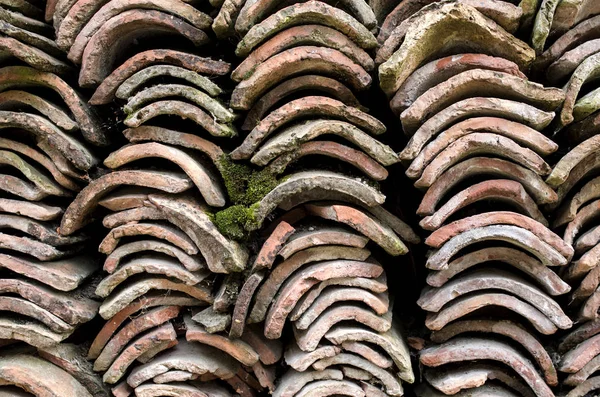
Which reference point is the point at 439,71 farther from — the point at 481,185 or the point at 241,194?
the point at 241,194

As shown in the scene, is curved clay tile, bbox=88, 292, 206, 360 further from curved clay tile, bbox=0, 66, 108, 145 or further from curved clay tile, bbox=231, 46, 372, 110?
curved clay tile, bbox=231, 46, 372, 110

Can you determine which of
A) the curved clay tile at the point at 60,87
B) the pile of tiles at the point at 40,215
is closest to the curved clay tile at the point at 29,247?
the pile of tiles at the point at 40,215

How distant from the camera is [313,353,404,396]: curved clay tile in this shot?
1.80m

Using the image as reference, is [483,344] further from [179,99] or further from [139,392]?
[179,99]

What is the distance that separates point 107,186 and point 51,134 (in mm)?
298

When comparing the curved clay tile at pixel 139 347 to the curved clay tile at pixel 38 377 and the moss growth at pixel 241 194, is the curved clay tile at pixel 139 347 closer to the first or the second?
the curved clay tile at pixel 38 377

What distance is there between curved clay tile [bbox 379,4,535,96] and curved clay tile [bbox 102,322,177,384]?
124 cm

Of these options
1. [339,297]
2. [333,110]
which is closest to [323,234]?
[339,297]

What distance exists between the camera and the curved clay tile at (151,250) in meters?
1.78

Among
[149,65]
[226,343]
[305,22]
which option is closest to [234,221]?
[226,343]

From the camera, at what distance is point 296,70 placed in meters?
1.81

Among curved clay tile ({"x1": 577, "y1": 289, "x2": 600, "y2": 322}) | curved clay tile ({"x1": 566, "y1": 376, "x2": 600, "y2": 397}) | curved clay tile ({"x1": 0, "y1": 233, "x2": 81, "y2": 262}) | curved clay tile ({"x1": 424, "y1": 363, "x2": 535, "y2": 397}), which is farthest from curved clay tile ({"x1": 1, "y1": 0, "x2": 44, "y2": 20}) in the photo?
curved clay tile ({"x1": 566, "y1": 376, "x2": 600, "y2": 397})

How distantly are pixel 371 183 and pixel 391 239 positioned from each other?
225mm

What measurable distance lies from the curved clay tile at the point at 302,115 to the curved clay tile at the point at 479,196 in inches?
14.8
